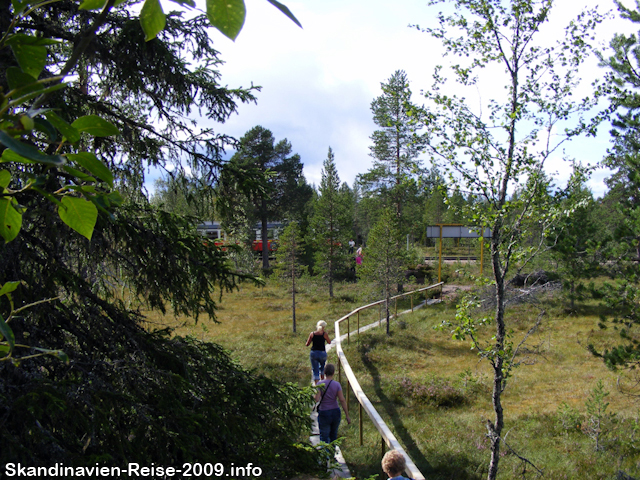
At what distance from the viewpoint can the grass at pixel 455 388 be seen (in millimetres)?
7277

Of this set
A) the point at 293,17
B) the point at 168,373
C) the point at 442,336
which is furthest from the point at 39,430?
the point at 442,336

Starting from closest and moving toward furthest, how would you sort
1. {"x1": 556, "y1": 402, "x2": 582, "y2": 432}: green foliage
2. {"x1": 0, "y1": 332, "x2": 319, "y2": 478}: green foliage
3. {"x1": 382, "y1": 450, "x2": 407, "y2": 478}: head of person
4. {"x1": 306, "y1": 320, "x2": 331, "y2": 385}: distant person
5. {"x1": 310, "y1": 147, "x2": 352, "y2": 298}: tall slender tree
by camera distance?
1. {"x1": 0, "y1": 332, "x2": 319, "y2": 478}: green foliage
2. {"x1": 382, "y1": 450, "x2": 407, "y2": 478}: head of person
3. {"x1": 556, "y1": 402, "x2": 582, "y2": 432}: green foliage
4. {"x1": 306, "y1": 320, "x2": 331, "y2": 385}: distant person
5. {"x1": 310, "y1": 147, "x2": 352, "y2": 298}: tall slender tree

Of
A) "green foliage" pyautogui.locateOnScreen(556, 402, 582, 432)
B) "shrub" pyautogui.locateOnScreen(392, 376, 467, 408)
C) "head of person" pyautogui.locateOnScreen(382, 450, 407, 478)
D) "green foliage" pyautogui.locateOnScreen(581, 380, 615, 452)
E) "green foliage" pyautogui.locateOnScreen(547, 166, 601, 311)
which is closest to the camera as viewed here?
"head of person" pyautogui.locateOnScreen(382, 450, 407, 478)

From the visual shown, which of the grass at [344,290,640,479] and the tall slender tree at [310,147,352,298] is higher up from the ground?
the tall slender tree at [310,147,352,298]

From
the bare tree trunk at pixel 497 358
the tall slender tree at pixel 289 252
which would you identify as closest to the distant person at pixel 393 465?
the bare tree trunk at pixel 497 358

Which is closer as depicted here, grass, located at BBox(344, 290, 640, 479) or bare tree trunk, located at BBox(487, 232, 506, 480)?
bare tree trunk, located at BBox(487, 232, 506, 480)

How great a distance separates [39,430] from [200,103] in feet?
12.8

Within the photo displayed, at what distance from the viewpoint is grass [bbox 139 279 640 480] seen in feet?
23.9

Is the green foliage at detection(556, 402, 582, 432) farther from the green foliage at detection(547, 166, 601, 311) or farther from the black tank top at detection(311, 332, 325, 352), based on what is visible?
the black tank top at detection(311, 332, 325, 352)

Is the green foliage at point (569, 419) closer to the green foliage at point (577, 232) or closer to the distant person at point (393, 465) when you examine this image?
the green foliage at point (577, 232)

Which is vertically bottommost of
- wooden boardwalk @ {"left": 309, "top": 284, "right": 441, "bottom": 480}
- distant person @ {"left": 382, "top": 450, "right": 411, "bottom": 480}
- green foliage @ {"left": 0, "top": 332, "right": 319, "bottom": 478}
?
wooden boardwalk @ {"left": 309, "top": 284, "right": 441, "bottom": 480}

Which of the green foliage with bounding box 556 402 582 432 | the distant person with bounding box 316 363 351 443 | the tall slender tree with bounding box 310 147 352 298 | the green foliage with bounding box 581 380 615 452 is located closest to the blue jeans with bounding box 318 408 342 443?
the distant person with bounding box 316 363 351 443

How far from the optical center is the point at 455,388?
10875 millimetres

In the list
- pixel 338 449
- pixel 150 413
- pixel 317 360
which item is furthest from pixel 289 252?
pixel 150 413
